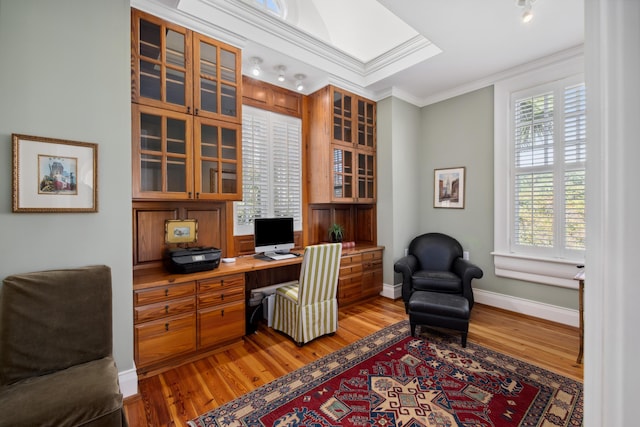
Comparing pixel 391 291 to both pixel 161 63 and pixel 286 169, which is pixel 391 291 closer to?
pixel 286 169

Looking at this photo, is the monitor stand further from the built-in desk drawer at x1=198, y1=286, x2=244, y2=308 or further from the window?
the built-in desk drawer at x1=198, y1=286, x2=244, y2=308

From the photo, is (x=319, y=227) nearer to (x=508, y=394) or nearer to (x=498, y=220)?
(x=498, y=220)

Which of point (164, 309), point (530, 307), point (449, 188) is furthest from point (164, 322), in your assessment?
point (530, 307)

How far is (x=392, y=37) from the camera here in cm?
360

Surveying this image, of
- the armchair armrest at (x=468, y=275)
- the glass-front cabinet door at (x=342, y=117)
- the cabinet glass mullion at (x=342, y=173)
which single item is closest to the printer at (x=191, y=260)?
the cabinet glass mullion at (x=342, y=173)

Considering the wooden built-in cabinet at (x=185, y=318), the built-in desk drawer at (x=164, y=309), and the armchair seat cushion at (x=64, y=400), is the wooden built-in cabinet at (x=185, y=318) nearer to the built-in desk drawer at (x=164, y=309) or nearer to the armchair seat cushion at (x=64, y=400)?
the built-in desk drawer at (x=164, y=309)

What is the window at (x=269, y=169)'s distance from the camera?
3.40 metres

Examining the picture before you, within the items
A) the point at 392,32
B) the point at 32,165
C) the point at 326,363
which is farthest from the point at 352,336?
the point at 392,32

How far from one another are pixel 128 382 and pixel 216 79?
2611 mm

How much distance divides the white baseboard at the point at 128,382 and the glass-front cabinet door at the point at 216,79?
215 cm

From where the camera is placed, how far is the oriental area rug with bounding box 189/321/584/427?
1818 mm

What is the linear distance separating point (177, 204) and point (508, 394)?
3204 millimetres

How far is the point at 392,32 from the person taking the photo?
11.6ft

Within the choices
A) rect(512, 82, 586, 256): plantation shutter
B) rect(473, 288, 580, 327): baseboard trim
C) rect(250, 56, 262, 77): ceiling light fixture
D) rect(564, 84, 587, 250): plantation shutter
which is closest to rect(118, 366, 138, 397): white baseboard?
rect(250, 56, 262, 77): ceiling light fixture
